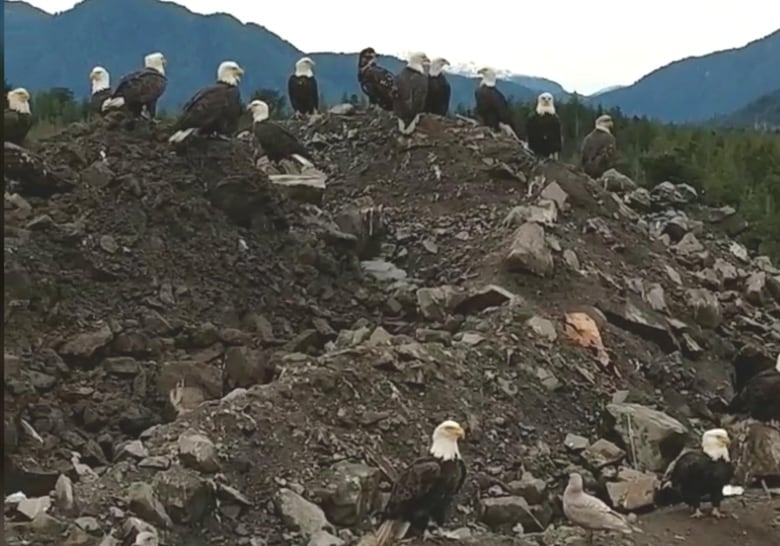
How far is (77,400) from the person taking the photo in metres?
8.90

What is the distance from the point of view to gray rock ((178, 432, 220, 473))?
293 inches

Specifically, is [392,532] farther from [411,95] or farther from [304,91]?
[304,91]

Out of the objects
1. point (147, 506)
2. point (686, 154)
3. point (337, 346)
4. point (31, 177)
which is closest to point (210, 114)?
point (31, 177)

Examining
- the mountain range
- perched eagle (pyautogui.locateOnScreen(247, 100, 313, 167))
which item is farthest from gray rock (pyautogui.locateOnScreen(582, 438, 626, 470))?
the mountain range

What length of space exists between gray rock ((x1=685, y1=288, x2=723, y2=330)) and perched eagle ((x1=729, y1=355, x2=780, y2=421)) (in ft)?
5.98

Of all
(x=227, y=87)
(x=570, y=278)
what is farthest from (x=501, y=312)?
(x=227, y=87)

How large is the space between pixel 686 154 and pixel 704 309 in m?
16.4

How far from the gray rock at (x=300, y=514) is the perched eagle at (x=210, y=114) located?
498 centimetres

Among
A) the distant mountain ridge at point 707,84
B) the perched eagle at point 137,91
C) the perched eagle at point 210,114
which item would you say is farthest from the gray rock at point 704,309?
the distant mountain ridge at point 707,84

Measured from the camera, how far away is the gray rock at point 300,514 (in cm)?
734

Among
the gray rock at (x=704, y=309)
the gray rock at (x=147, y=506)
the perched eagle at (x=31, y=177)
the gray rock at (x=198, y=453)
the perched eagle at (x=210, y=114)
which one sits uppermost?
the perched eagle at (x=210, y=114)

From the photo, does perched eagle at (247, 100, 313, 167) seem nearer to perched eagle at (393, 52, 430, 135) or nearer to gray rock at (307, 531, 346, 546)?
perched eagle at (393, 52, 430, 135)

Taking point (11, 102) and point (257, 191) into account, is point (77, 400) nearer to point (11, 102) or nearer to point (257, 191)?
point (257, 191)

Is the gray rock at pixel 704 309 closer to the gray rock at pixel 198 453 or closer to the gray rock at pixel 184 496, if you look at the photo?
the gray rock at pixel 198 453
